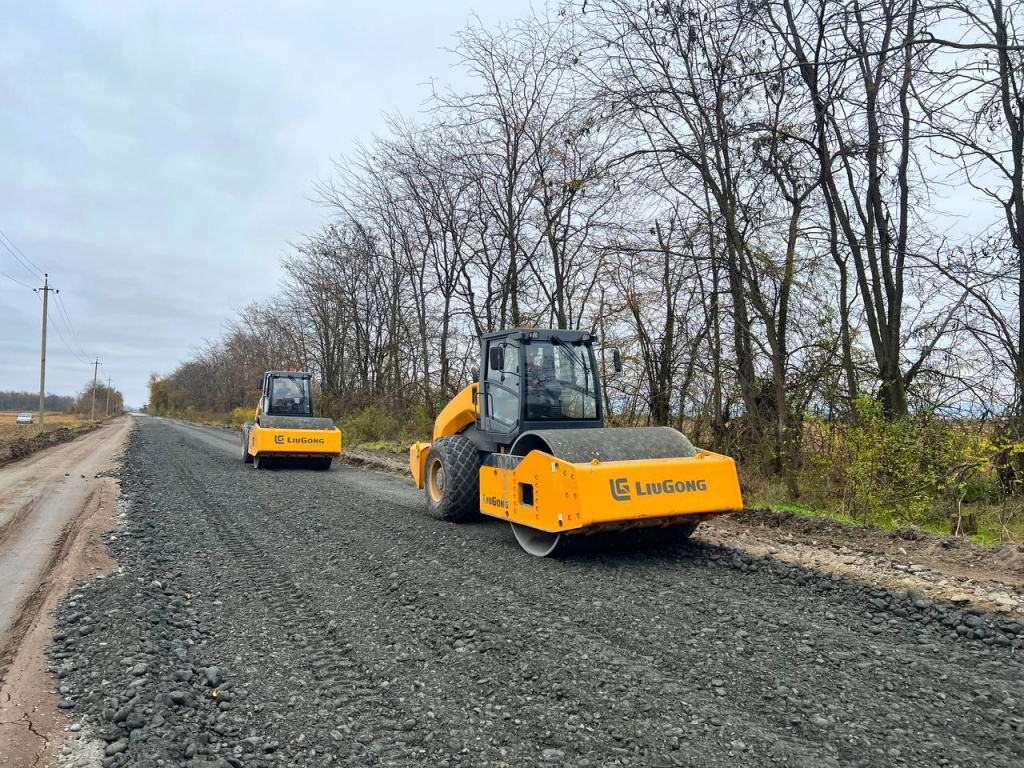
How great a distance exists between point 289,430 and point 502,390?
854cm

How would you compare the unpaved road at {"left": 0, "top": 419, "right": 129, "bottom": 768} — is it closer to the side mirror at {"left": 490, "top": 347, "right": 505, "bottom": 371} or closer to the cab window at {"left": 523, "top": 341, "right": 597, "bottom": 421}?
the side mirror at {"left": 490, "top": 347, "right": 505, "bottom": 371}

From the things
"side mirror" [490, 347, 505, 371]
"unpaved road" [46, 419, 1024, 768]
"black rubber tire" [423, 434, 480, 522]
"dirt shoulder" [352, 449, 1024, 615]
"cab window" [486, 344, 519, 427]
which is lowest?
"unpaved road" [46, 419, 1024, 768]

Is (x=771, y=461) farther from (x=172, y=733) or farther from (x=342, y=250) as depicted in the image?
(x=342, y=250)

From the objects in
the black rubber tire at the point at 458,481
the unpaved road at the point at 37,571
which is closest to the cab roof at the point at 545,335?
the black rubber tire at the point at 458,481

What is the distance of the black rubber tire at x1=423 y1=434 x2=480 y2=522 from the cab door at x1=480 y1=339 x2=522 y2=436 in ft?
1.34

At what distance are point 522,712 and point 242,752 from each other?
121 cm

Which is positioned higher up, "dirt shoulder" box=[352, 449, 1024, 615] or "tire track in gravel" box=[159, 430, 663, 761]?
"dirt shoulder" box=[352, 449, 1024, 615]

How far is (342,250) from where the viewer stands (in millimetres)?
26547

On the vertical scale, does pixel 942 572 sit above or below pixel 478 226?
below

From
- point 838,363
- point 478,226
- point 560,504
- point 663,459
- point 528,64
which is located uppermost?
point 528,64

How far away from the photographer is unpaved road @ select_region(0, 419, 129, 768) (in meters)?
3.06

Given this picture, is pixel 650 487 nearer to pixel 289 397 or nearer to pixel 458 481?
pixel 458 481

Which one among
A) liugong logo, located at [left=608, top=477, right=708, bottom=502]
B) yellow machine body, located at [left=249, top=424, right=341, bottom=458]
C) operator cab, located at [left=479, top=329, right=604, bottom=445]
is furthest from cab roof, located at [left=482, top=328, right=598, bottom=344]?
yellow machine body, located at [left=249, top=424, right=341, bottom=458]

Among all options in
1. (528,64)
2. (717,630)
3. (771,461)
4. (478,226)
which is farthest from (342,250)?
(717,630)
